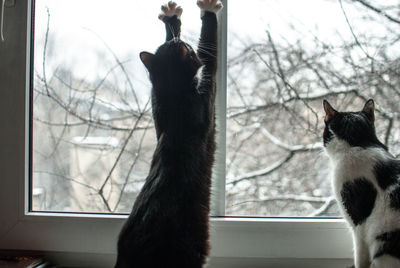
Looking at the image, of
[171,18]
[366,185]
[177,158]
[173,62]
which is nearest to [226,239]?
[177,158]

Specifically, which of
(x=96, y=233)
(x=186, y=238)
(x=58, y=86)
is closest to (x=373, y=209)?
(x=186, y=238)

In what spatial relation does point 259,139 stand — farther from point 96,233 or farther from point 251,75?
point 96,233

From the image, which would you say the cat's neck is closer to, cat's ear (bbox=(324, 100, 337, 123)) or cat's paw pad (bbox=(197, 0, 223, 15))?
cat's ear (bbox=(324, 100, 337, 123))

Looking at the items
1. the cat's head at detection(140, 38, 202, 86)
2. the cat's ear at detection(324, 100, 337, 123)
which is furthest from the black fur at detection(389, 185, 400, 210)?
the cat's head at detection(140, 38, 202, 86)

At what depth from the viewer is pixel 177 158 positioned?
94 cm

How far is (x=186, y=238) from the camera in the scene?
87 cm

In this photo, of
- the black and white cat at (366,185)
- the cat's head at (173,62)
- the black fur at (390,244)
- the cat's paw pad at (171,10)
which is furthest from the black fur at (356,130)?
the cat's paw pad at (171,10)

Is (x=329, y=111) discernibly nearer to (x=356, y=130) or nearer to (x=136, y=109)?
(x=356, y=130)

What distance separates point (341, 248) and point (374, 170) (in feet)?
0.77

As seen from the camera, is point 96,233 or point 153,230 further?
point 96,233

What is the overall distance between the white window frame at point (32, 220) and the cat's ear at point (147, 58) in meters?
0.22

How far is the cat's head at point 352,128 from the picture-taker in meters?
0.96

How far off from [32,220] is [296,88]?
0.78 metres

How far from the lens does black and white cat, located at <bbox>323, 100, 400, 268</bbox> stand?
0.84m
